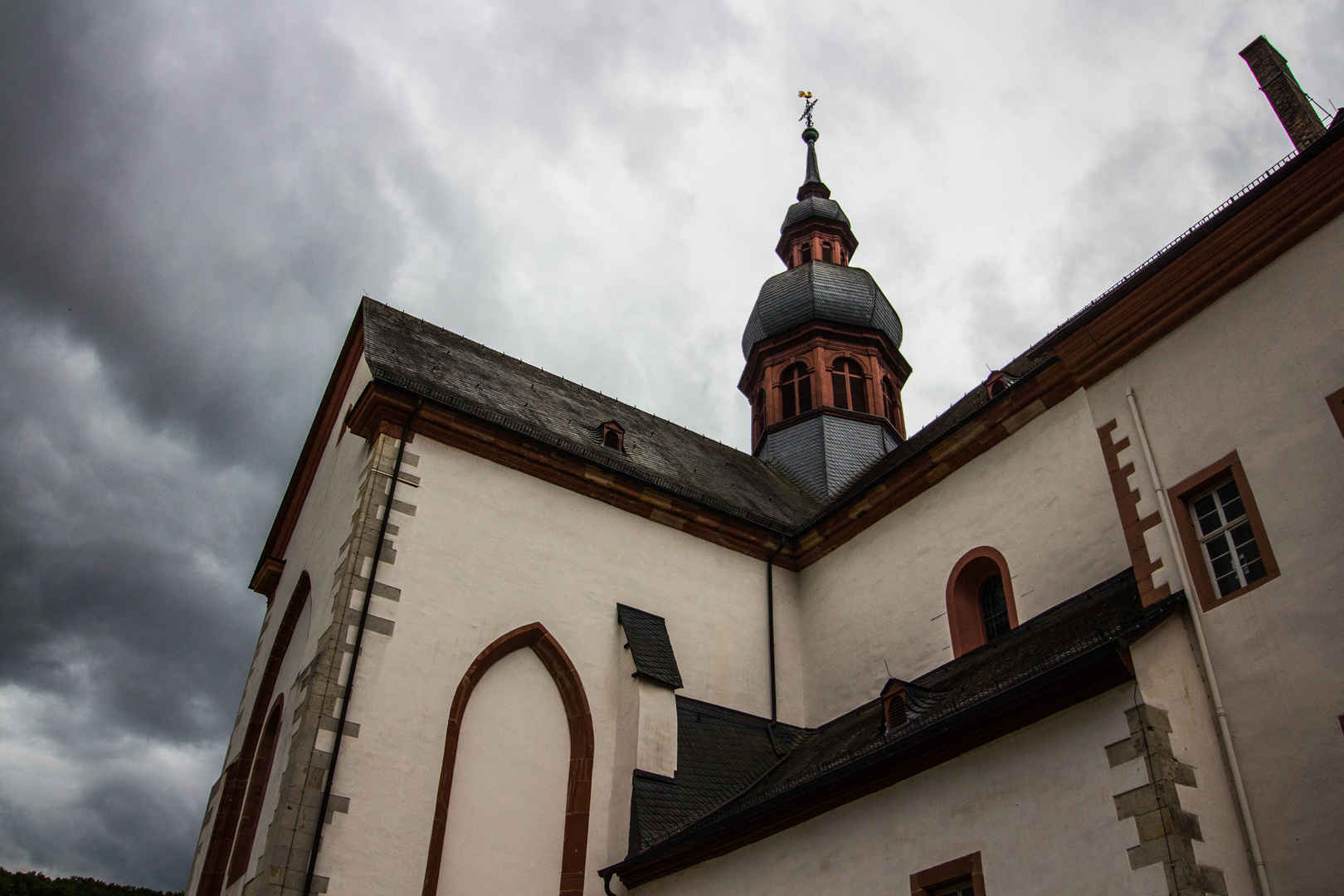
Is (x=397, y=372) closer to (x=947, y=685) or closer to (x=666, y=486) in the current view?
(x=666, y=486)

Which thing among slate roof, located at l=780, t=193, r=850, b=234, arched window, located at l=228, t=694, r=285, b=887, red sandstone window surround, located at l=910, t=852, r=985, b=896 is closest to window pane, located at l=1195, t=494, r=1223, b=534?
red sandstone window surround, located at l=910, t=852, r=985, b=896

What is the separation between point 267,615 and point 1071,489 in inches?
440

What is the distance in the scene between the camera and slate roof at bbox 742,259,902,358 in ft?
75.4

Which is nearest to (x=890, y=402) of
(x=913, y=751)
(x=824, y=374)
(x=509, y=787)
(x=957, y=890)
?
(x=824, y=374)

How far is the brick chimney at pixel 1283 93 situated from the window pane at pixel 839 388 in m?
10.8

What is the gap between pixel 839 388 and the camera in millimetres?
21938

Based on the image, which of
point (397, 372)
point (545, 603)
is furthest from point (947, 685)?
point (397, 372)

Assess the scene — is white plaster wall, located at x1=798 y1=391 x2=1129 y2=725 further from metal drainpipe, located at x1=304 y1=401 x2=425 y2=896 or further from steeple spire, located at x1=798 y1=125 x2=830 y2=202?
steeple spire, located at x1=798 y1=125 x2=830 y2=202

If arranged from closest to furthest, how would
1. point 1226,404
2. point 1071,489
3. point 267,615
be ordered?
point 1226,404, point 1071,489, point 267,615

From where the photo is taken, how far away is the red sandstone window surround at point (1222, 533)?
24.8ft

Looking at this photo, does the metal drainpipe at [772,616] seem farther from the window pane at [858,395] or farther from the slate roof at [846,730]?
the window pane at [858,395]

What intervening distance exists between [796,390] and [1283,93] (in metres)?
11.8

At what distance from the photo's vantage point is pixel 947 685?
987 cm

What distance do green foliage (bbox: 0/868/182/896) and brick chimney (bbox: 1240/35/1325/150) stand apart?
2218 cm
